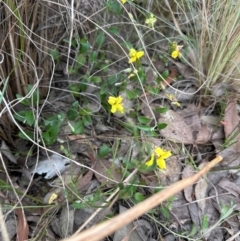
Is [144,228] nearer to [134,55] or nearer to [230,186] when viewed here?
[230,186]

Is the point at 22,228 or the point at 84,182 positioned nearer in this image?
the point at 22,228

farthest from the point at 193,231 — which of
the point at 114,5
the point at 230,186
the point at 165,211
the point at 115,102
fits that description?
the point at 114,5

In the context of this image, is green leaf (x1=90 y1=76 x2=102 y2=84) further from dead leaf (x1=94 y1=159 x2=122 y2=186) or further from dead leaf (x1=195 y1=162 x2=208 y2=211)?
dead leaf (x1=195 y1=162 x2=208 y2=211)

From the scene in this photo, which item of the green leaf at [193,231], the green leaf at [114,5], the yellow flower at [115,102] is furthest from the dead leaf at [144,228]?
the green leaf at [114,5]

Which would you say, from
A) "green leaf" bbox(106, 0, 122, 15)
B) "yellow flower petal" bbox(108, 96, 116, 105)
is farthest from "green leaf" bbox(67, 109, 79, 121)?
"green leaf" bbox(106, 0, 122, 15)

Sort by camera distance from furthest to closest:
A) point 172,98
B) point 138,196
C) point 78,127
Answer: point 172,98
point 78,127
point 138,196

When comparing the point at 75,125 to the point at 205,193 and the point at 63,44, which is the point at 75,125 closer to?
the point at 63,44

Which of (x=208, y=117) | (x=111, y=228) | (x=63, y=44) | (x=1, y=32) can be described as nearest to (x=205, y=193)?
(x=208, y=117)
